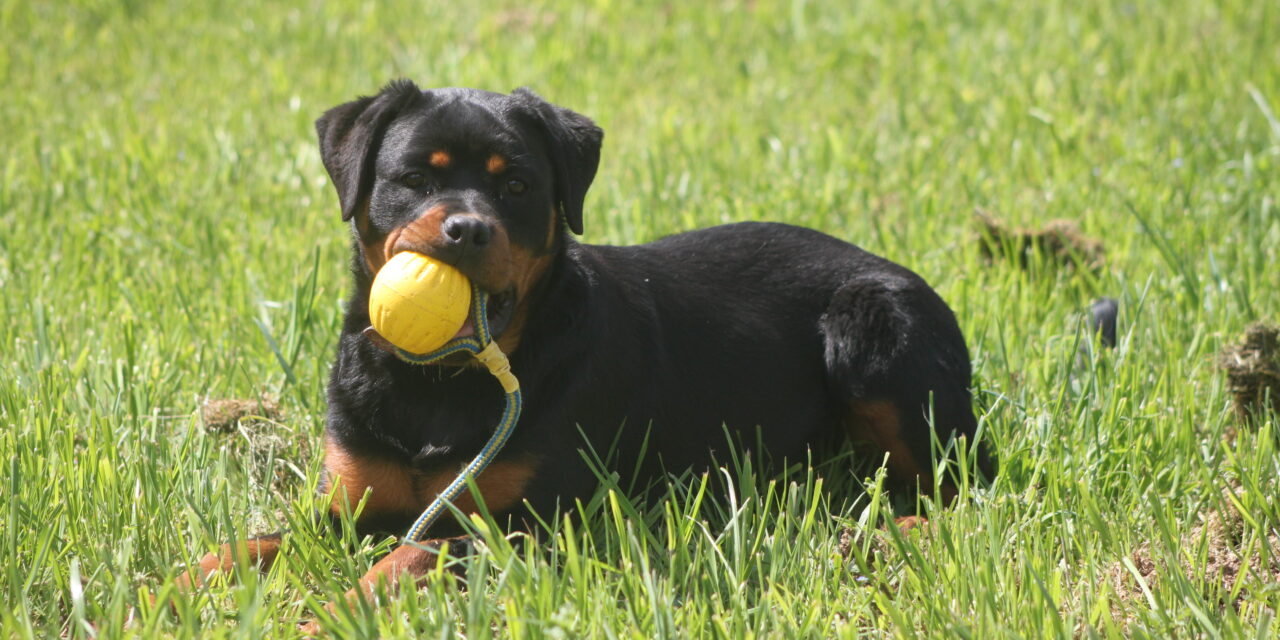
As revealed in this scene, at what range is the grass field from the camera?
106 inches

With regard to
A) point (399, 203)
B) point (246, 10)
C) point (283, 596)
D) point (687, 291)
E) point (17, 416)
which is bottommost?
point (283, 596)

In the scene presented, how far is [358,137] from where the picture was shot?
313 centimetres

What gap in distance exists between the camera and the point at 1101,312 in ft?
13.8

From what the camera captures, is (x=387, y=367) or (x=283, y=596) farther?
(x=387, y=367)

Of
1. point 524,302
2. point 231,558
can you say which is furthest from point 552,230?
point 231,558

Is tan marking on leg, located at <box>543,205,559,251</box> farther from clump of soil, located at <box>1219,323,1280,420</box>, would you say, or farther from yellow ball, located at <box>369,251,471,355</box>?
clump of soil, located at <box>1219,323,1280,420</box>

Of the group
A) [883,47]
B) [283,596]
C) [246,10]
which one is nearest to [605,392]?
[283,596]

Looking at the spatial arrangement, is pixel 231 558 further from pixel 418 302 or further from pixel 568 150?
pixel 568 150

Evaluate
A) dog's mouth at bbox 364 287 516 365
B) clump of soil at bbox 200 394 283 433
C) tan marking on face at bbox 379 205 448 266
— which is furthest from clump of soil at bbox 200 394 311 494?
tan marking on face at bbox 379 205 448 266

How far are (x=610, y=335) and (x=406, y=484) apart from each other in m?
0.64

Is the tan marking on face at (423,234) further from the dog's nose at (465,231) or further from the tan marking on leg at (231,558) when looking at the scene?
the tan marking on leg at (231,558)

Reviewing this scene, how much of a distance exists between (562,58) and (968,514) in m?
5.13

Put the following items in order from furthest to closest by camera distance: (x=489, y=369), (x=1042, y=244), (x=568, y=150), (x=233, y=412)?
A: (x=1042, y=244), (x=233, y=412), (x=568, y=150), (x=489, y=369)

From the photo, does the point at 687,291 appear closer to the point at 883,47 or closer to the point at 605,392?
the point at 605,392
